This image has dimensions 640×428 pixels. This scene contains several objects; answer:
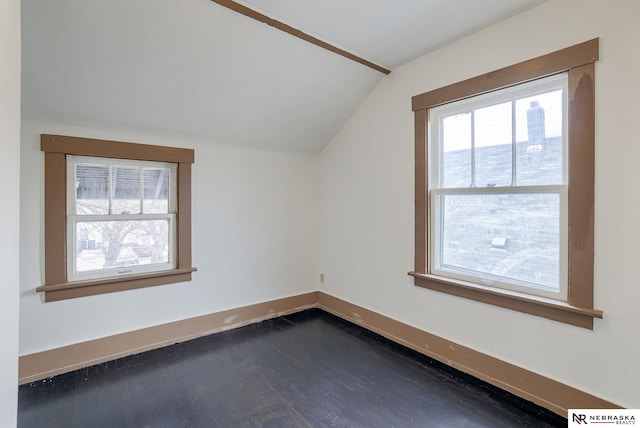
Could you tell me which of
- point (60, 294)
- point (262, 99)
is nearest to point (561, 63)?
point (262, 99)

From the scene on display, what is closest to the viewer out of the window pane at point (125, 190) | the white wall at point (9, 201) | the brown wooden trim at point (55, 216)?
the white wall at point (9, 201)

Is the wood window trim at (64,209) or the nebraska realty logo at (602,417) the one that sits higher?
the wood window trim at (64,209)

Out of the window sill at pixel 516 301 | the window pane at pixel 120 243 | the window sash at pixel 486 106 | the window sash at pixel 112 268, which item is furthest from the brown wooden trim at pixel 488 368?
the window pane at pixel 120 243

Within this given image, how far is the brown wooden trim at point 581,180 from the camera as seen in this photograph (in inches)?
71.9

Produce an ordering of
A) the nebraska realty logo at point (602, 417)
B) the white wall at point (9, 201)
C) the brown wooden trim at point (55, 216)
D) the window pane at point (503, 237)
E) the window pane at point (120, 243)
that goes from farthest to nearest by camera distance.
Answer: the window pane at point (120, 243) → the brown wooden trim at point (55, 216) → the window pane at point (503, 237) → the nebraska realty logo at point (602, 417) → the white wall at point (9, 201)

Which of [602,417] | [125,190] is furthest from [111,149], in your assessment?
[602,417]

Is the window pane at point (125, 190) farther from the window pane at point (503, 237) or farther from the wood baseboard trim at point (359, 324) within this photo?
the window pane at point (503, 237)

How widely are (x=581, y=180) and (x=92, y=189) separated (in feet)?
11.7

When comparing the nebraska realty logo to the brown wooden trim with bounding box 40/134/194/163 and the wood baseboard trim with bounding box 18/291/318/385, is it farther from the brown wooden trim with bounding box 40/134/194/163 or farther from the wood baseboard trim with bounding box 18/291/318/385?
the brown wooden trim with bounding box 40/134/194/163

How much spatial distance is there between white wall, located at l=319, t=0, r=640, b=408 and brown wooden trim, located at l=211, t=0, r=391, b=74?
0.46 m

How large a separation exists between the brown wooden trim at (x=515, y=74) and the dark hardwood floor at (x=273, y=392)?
84.5 inches

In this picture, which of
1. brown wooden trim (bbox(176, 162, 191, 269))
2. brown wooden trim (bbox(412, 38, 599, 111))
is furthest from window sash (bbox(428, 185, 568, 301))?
brown wooden trim (bbox(176, 162, 191, 269))

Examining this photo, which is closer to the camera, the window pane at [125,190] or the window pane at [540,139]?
the window pane at [540,139]

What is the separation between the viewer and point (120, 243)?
9.07ft
